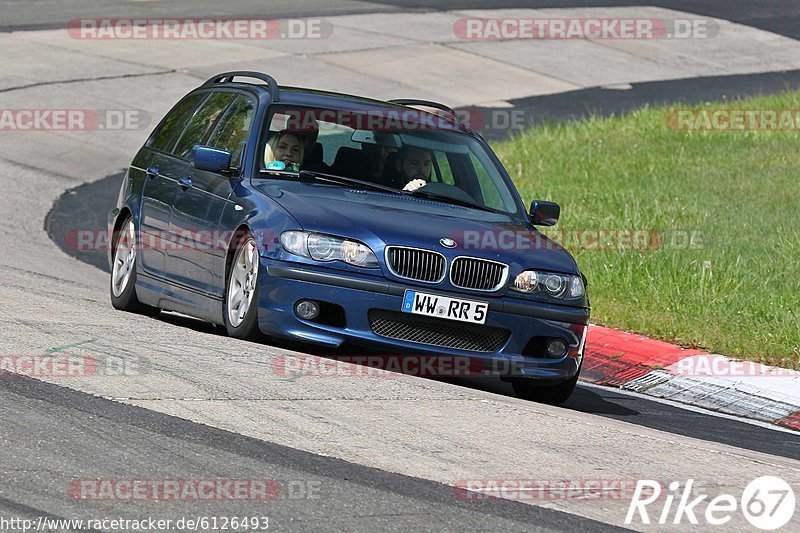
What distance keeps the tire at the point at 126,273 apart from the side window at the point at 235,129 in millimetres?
912

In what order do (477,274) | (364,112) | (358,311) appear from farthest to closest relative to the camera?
(364,112) < (477,274) < (358,311)

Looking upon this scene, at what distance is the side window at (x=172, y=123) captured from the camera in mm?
10602

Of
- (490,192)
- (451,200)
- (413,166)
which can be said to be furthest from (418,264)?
(490,192)

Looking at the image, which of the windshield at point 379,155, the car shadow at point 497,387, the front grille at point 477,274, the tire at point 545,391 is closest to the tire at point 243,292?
the car shadow at point 497,387

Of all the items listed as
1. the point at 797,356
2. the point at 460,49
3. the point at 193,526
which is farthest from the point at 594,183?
the point at 193,526

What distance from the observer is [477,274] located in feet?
27.4

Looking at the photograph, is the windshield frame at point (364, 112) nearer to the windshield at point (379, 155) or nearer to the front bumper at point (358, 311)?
the windshield at point (379, 155)

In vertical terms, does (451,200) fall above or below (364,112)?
below

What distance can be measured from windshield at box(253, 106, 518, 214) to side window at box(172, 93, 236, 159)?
709 mm

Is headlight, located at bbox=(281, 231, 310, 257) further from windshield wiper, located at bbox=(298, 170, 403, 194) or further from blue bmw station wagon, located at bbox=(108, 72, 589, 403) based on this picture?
windshield wiper, located at bbox=(298, 170, 403, 194)

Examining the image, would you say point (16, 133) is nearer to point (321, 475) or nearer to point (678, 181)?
point (678, 181)

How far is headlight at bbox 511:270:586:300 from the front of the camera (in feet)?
27.7

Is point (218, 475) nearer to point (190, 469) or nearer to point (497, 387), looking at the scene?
point (190, 469)

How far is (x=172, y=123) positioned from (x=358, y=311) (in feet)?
10.6
